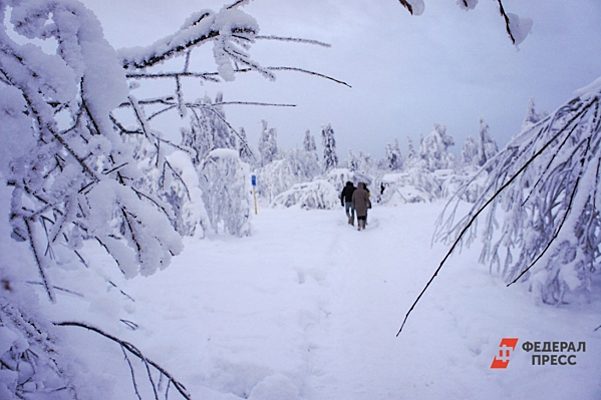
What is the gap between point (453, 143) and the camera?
37812 millimetres

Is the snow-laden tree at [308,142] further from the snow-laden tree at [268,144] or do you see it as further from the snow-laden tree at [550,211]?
the snow-laden tree at [550,211]

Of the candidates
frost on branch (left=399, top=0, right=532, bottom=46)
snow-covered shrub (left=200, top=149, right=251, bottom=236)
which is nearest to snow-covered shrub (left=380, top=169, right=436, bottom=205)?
snow-covered shrub (left=200, top=149, right=251, bottom=236)

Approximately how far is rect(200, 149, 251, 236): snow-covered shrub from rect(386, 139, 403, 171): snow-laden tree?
45828 millimetres

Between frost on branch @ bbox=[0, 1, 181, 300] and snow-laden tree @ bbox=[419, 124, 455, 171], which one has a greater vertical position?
snow-laden tree @ bbox=[419, 124, 455, 171]

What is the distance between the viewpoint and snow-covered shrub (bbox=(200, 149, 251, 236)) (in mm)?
8570

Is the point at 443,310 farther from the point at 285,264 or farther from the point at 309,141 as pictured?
the point at 309,141

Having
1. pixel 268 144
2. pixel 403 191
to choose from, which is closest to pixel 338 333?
pixel 403 191

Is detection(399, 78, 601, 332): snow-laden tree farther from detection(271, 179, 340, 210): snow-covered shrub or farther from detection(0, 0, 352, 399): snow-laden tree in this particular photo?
detection(271, 179, 340, 210): snow-covered shrub

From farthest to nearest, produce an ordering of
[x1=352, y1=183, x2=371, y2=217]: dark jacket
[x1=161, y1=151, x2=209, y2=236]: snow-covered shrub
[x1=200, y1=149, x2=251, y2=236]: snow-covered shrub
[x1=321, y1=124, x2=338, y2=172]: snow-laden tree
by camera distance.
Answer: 1. [x1=321, y1=124, x2=338, y2=172]: snow-laden tree
2. [x1=352, y1=183, x2=371, y2=217]: dark jacket
3. [x1=200, y1=149, x2=251, y2=236]: snow-covered shrub
4. [x1=161, y1=151, x2=209, y2=236]: snow-covered shrub

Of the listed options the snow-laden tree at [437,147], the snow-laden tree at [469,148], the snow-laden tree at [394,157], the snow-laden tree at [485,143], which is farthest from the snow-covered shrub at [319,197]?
the snow-laden tree at [469,148]

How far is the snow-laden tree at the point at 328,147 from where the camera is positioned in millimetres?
44812

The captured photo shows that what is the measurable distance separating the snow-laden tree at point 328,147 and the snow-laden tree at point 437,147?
40.3 feet

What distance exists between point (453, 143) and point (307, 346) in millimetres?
40275

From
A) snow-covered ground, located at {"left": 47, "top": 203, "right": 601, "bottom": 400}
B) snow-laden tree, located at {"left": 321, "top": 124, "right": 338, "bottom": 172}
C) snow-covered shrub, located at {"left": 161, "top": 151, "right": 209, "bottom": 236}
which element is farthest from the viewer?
snow-laden tree, located at {"left": 321, "top": 124, "right": 338, "bottom": 172}
